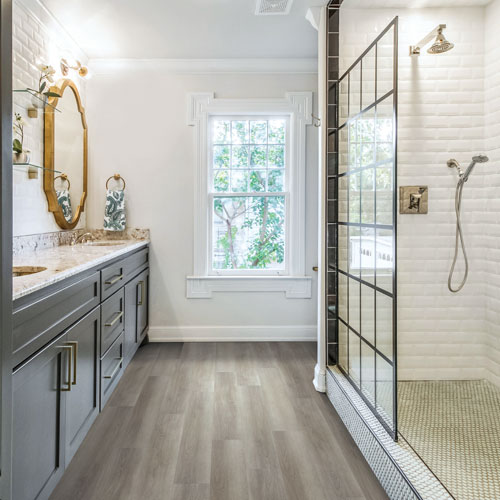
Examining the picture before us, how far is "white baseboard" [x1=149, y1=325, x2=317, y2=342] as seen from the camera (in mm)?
3678

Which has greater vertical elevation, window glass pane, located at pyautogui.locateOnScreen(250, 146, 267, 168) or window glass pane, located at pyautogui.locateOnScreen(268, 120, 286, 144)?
window glass pane, located at pyautogui.locateOnScreen(268, 120, 286, 144)

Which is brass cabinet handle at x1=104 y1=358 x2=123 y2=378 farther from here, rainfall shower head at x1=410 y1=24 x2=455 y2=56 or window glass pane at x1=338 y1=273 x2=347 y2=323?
rainfall shower head at x1=410 y1=24 x2=455 y2=56

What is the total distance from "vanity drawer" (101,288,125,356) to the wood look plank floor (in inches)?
15.6

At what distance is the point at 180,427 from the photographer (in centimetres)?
218

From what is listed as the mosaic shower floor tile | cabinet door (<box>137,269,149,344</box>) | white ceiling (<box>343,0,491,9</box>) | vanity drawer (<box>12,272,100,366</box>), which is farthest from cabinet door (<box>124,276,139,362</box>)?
white ceiling (<box>343,0,491,9</box>)

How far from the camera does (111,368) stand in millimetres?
2461

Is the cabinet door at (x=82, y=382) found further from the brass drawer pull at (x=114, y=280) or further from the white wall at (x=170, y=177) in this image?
the white wall at (x=170, y=177)

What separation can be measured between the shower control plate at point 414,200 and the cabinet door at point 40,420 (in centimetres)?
208

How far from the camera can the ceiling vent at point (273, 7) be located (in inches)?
103

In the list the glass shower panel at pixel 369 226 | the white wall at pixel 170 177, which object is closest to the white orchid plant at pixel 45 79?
the white wall at pixel 170 177

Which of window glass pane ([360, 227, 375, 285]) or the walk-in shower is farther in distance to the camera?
the walk-in shower

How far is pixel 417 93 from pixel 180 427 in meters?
2.45

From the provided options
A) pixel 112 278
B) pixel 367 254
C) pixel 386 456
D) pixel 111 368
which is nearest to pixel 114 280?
pixel 112 278

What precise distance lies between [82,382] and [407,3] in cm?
279
